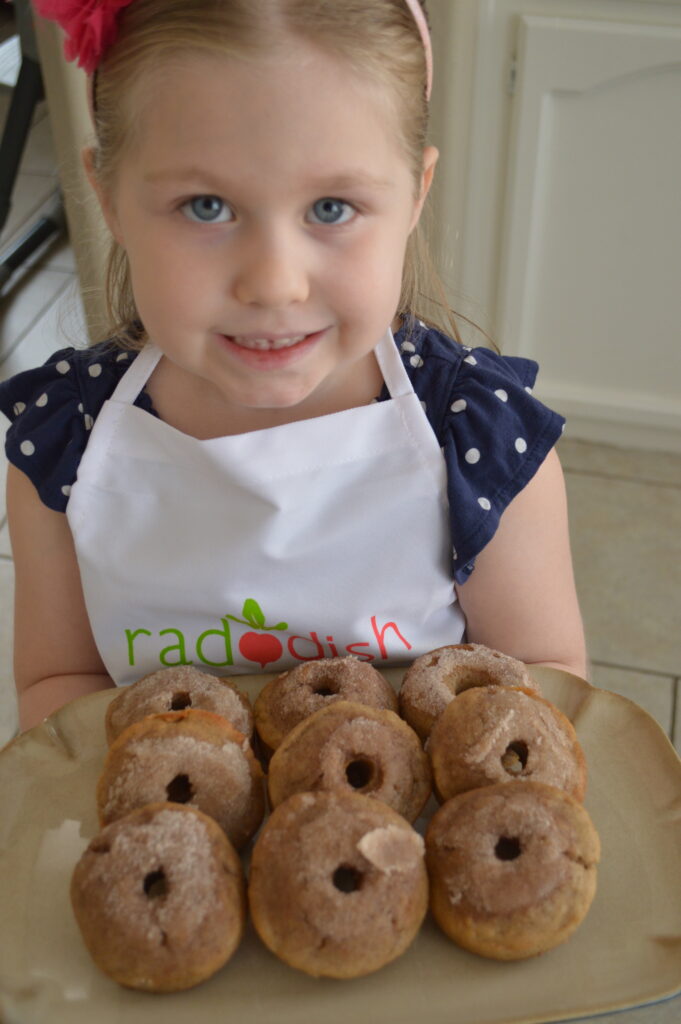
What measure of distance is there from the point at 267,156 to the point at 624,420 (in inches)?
56.6

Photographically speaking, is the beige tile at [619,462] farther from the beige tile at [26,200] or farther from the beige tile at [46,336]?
the beige tile at [26,200]

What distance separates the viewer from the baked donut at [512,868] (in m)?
0.54

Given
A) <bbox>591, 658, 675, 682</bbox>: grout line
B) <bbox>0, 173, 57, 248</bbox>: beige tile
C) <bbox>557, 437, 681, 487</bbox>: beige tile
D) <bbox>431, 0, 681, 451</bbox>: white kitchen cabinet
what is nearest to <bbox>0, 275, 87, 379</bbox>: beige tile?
<bbox>0, 173, 57, 248</bbox>: beige tile

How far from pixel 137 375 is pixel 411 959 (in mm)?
541

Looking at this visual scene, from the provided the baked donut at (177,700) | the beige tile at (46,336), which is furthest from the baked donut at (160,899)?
the beige tile at (46,336)

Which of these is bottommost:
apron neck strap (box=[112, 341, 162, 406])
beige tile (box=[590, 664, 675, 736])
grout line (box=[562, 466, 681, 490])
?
beige tile (box=[590, 664, 675, 736])

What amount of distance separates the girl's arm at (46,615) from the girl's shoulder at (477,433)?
1.12 ft

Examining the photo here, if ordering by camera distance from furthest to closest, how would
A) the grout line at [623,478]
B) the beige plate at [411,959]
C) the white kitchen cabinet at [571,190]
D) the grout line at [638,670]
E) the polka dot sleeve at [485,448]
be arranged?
the grout line at [623,478] → the grout line at [638,670] → the white kitchen cabinet at [571,190] → the polka dot sleeve at [485,448] → the beige plate at [411,959]

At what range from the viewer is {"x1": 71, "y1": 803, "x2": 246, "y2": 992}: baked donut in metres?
0.53

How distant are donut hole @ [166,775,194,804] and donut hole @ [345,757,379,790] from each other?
0.10 m

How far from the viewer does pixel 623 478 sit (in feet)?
6.48

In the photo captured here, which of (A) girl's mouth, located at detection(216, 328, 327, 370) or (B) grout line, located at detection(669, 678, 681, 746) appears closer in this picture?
(A) girl's mouth, located at detection(216, 328, 327, 370)

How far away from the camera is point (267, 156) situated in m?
0.64

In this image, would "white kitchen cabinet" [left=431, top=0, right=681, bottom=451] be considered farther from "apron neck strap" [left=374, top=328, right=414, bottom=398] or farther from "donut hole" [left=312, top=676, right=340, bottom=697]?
"donut hole" [left=312, top=676, right=340, bottom=697]
